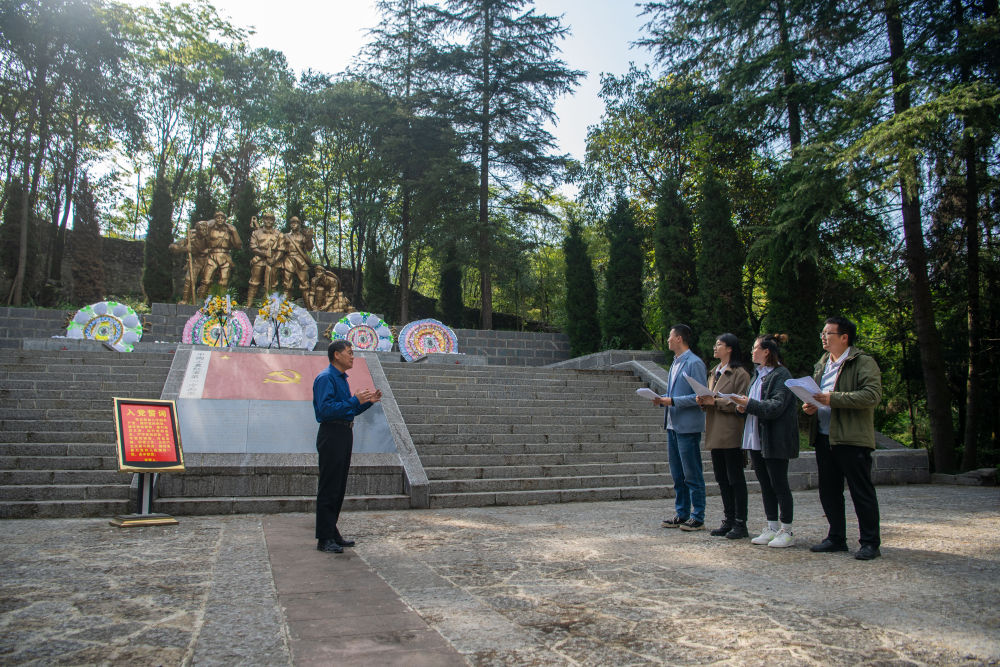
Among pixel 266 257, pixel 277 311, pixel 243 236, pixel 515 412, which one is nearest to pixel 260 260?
pixel 266 257

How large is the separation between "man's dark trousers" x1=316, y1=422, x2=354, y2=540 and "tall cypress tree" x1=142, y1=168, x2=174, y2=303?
83.4ft

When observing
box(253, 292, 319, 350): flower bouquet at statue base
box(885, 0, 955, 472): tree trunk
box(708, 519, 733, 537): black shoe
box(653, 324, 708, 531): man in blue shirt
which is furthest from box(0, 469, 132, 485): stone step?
box(885, 0, 955, 472): tree trunk

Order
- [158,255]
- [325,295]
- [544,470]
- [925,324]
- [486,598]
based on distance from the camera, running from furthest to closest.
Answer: [158,255] → [325,295] → [925,324] → [544,470] → [486,598]

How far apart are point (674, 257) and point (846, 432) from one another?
46.9 feet

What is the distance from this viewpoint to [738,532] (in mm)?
5477

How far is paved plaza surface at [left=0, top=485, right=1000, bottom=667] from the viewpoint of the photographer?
8.90ft

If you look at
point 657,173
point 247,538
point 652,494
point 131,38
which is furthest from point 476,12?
point 247,538

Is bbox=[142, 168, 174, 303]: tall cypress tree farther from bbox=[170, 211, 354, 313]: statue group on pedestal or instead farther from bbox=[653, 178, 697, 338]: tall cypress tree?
bbox=[653, 178, 697, 338]: tall cypress tree

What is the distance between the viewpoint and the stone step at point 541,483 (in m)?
8.17

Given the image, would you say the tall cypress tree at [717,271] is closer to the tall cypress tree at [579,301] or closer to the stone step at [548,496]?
the tall cypress tree at [579,301]

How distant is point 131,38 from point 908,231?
29437 millimetres

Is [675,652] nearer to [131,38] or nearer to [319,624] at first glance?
[319,624]

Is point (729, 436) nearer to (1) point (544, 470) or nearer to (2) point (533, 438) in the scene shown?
(1) point (544, 470)

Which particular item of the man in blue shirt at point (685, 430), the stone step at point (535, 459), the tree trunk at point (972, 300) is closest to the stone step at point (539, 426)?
the stone step at point (535, 459)
